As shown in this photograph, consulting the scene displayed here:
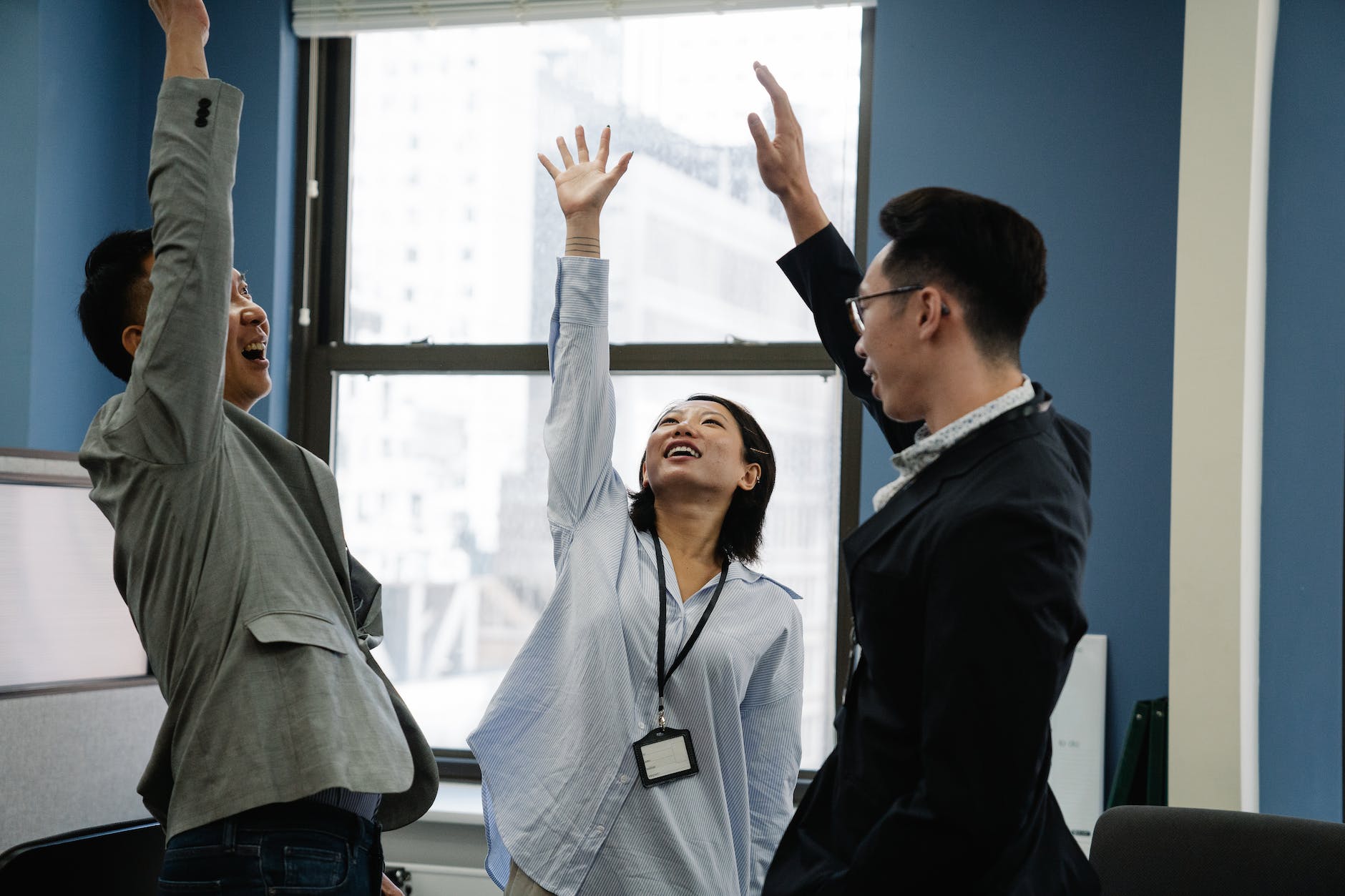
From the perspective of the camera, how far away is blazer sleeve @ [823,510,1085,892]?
3.26ft

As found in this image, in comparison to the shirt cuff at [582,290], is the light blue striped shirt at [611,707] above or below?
below

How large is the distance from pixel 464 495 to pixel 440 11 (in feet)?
4.84

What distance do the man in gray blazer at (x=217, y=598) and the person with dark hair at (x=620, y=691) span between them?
1.65 ft

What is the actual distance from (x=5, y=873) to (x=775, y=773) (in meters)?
1.28

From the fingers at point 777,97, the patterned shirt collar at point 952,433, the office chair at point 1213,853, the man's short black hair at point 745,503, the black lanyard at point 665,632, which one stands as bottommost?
the office chair at point 1213,853

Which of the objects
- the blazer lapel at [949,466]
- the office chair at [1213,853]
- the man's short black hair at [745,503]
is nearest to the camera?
the blazer lapel at [949,466]

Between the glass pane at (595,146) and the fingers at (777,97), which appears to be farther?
the glass pane at (595,146)

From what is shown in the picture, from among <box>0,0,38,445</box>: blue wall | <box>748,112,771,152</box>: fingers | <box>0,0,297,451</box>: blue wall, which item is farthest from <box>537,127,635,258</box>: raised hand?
<box>0,0,38,445</box>: blue wall

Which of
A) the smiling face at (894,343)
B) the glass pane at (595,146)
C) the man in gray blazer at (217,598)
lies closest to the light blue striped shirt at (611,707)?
the man in gray blazer at (217,598)

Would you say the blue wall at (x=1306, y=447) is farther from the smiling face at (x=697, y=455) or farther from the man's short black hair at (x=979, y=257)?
the man's short black hair at (x=979, y=257)

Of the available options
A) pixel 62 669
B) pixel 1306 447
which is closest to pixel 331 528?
pixel 62 669

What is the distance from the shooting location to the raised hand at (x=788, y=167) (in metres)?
1.62

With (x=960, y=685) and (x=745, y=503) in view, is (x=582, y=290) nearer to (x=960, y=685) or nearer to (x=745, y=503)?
(x=745, y=503)

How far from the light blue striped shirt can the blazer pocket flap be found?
2.02ft
